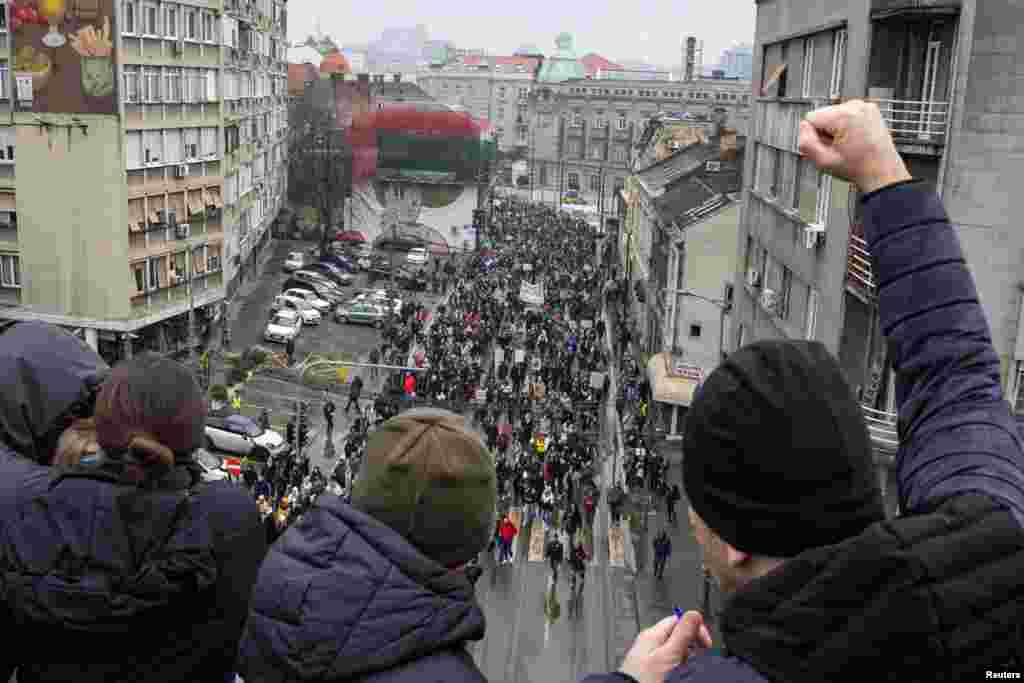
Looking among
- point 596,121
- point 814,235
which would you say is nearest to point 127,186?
point 814,235

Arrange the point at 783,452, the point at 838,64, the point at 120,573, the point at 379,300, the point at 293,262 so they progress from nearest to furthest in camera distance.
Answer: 1. the point at 783,452
2. the point at 120,573
3. the point at 838,64
4. the point at 379,300
5. the point at 293,262

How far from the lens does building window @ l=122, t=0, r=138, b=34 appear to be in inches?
1393

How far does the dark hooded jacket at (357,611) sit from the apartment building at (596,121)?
122m

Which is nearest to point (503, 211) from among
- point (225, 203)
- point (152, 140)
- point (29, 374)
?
point (225, 203)

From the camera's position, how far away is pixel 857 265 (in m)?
18.2

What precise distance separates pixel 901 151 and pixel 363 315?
129 ft

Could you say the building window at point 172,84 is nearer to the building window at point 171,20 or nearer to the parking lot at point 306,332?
the building window at point 171,20

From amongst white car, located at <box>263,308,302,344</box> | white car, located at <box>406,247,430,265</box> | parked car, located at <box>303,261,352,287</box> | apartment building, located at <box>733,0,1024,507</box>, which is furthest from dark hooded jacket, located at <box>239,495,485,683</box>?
white car, located at <box>406,247,430,265</box>

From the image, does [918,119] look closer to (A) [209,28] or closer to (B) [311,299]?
(A) [209,28]

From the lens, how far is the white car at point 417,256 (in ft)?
228

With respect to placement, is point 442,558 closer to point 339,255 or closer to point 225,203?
point 225,203

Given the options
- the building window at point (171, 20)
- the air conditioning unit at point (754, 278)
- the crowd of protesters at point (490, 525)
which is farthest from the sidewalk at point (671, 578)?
the building window at point (171, 20)

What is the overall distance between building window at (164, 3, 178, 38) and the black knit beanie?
39227 millimetres

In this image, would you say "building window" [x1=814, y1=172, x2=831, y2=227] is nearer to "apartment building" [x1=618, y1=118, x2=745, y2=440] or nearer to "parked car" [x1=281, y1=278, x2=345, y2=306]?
"apartment building" [x1=618, y1=118, x2=745, y2=440]
